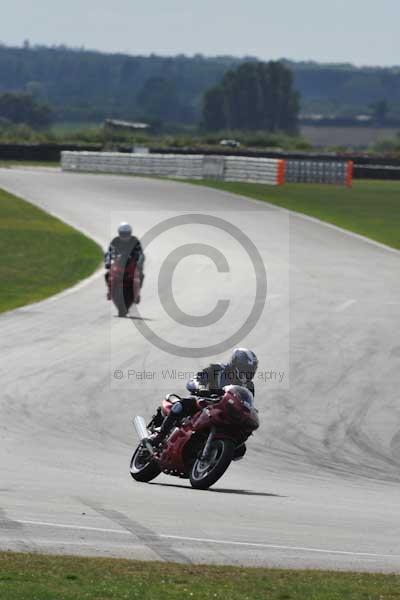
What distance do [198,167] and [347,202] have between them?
30.2 feet

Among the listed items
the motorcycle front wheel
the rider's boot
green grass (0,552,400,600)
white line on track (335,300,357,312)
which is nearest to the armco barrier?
white line on track (335,300,357,312)

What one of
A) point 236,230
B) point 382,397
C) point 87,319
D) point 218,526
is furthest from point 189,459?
point 236,230

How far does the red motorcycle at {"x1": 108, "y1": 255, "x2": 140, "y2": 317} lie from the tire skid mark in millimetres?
15303

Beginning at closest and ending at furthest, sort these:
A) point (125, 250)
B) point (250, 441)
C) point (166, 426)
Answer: point (166, 426) < point (250, 441) < point (125, 250)

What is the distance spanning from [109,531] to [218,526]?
95 centimetres

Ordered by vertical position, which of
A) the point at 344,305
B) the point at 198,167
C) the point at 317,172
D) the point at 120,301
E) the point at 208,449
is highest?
the point at 208,449

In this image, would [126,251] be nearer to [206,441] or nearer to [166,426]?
[166,426]

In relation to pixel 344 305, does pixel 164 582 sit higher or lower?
higher

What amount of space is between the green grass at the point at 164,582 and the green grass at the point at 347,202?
34640 mm

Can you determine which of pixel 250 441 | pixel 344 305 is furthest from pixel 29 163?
pixel 250 441

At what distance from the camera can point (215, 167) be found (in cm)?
6250

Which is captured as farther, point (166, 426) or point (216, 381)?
point (166, 426)

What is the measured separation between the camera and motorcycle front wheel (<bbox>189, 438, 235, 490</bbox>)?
12445mm

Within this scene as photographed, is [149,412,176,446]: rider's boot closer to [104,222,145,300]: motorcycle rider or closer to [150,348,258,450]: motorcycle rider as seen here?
[150,348,258,450]: motorcycle rider
